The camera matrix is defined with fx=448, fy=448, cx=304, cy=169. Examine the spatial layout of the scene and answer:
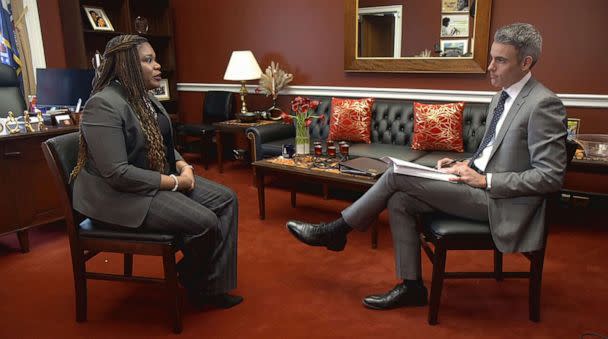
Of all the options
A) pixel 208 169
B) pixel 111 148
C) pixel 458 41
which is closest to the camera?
pixel 111 148

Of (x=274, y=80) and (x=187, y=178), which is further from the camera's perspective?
(x=274, y=80)

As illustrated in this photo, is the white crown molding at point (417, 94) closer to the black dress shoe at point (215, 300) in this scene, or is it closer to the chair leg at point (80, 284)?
the black dress shoe at point (215, 300)

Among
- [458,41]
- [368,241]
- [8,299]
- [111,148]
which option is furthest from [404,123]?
[8,299]

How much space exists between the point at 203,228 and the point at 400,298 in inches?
37.0

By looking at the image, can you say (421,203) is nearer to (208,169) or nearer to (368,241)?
(368,241)

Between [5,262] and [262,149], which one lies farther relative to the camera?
[262,149]

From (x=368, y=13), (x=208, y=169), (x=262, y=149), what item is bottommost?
(x=208, y=169)

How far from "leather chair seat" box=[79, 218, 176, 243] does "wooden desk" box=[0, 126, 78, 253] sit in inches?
42.8

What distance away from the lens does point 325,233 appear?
2.16 metres

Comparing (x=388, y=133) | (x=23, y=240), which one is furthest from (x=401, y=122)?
(x=23, y=240)

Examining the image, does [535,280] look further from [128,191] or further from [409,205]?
[128,191]

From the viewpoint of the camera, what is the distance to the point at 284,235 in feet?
9.82

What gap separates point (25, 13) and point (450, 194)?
4316mm

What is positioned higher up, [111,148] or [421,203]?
[111,148]
